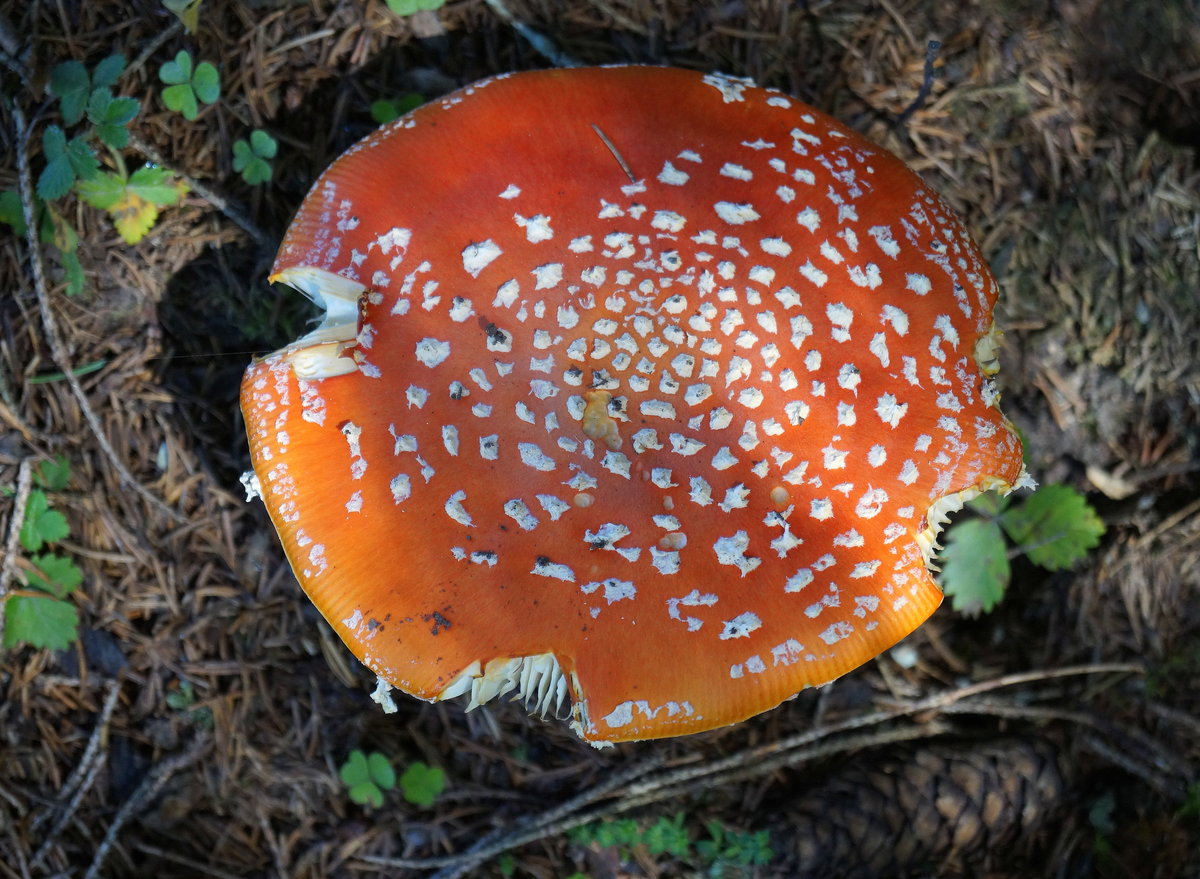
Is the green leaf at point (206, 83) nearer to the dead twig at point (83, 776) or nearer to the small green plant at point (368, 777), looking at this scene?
the dead twig at point (83, 776)

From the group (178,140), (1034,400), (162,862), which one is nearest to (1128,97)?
(1034,400)

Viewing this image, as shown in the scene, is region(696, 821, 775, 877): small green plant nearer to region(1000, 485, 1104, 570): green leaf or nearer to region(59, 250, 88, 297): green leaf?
region(1000, 485, 1104, 570): green leaf

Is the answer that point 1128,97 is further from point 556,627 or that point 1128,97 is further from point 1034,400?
point 556,627

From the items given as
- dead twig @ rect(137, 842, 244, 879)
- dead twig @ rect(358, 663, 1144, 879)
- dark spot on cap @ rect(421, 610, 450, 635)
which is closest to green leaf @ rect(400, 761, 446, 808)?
dead twig @ rect(358, 663, 1144, 879)

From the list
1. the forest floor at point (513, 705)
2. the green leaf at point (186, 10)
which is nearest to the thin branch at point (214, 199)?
the forest floor at point (513, 705)

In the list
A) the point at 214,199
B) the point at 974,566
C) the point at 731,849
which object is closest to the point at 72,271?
the point at 214,199

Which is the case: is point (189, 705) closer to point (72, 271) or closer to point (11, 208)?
point (72, 271)
